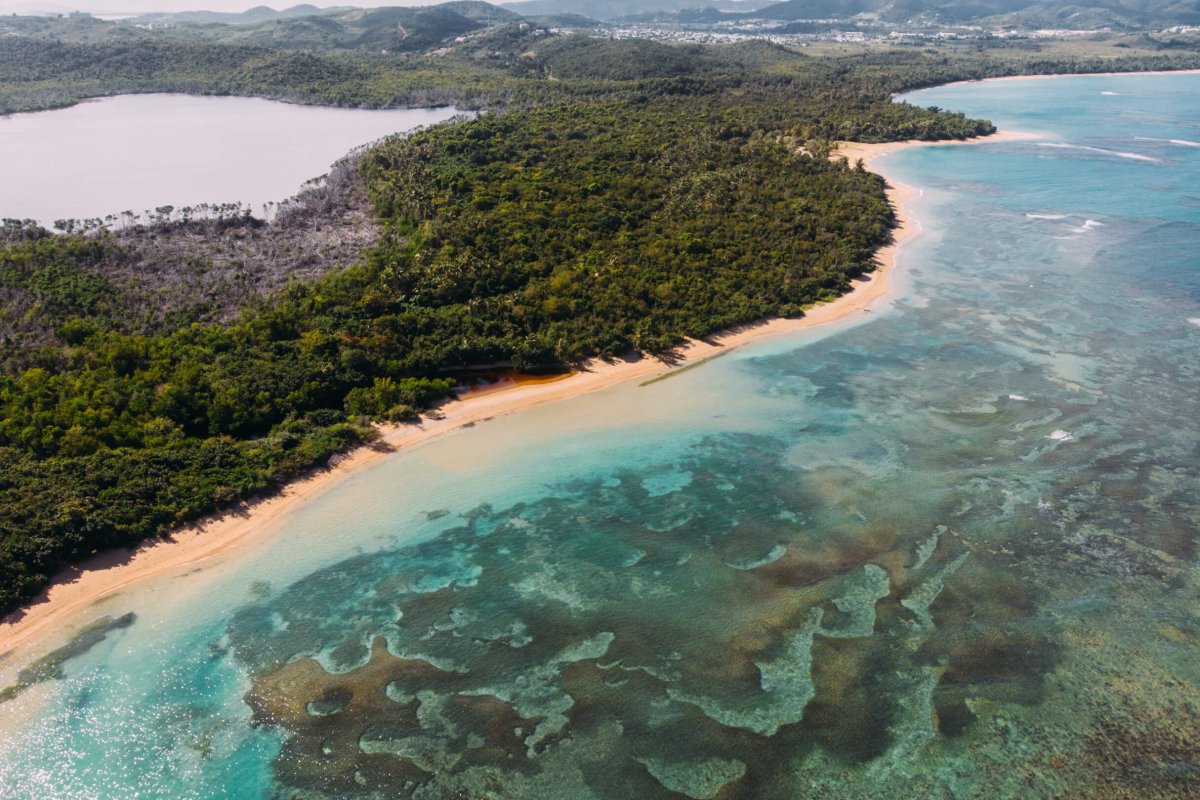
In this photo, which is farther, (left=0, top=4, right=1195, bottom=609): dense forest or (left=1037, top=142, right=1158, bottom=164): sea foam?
(left=1037, top=142, right=1158, bottom=164): sea foam

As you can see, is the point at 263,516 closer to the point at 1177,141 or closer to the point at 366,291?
the point at 366,291

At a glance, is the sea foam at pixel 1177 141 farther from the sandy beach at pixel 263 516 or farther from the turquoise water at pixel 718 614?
the sandy beach at pixel 263 516

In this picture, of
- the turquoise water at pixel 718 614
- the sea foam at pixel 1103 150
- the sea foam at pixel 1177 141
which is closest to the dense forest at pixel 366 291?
the turquoise water at pixel 718 614

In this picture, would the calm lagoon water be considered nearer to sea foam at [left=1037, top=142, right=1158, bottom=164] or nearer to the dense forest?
the dense forest

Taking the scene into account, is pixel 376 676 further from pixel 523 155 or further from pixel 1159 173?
pixel 1159 173

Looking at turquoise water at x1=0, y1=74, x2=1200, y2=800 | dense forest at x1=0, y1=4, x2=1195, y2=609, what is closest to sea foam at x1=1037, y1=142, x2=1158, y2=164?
dense forest at x1=0, y1=4, x2=1195, y2=609

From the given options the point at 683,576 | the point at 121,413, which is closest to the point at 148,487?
the point at 121,413

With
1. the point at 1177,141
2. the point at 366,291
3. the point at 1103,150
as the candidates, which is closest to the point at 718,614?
the point at 366,291
